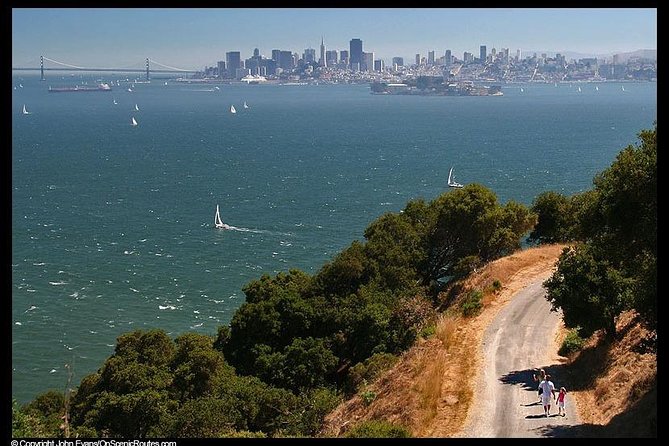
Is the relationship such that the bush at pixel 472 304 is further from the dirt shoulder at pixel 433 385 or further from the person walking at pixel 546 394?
the person walking at pixel 546 394

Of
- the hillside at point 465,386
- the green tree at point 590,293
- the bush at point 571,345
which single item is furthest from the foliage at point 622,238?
the bush at point 571,345

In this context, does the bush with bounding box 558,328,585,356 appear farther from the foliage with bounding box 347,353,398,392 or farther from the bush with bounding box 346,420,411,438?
the bush with bounding box 346,420,411,438

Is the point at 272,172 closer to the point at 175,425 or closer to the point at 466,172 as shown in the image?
the point at 466,172

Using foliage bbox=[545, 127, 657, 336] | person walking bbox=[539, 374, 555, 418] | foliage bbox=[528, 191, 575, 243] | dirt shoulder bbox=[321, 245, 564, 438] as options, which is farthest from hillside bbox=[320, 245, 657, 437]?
foliage bbox=[528, 191, 575, 243]

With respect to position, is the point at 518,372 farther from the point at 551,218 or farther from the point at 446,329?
the point at 551,218

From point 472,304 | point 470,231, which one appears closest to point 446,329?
point 472,304
